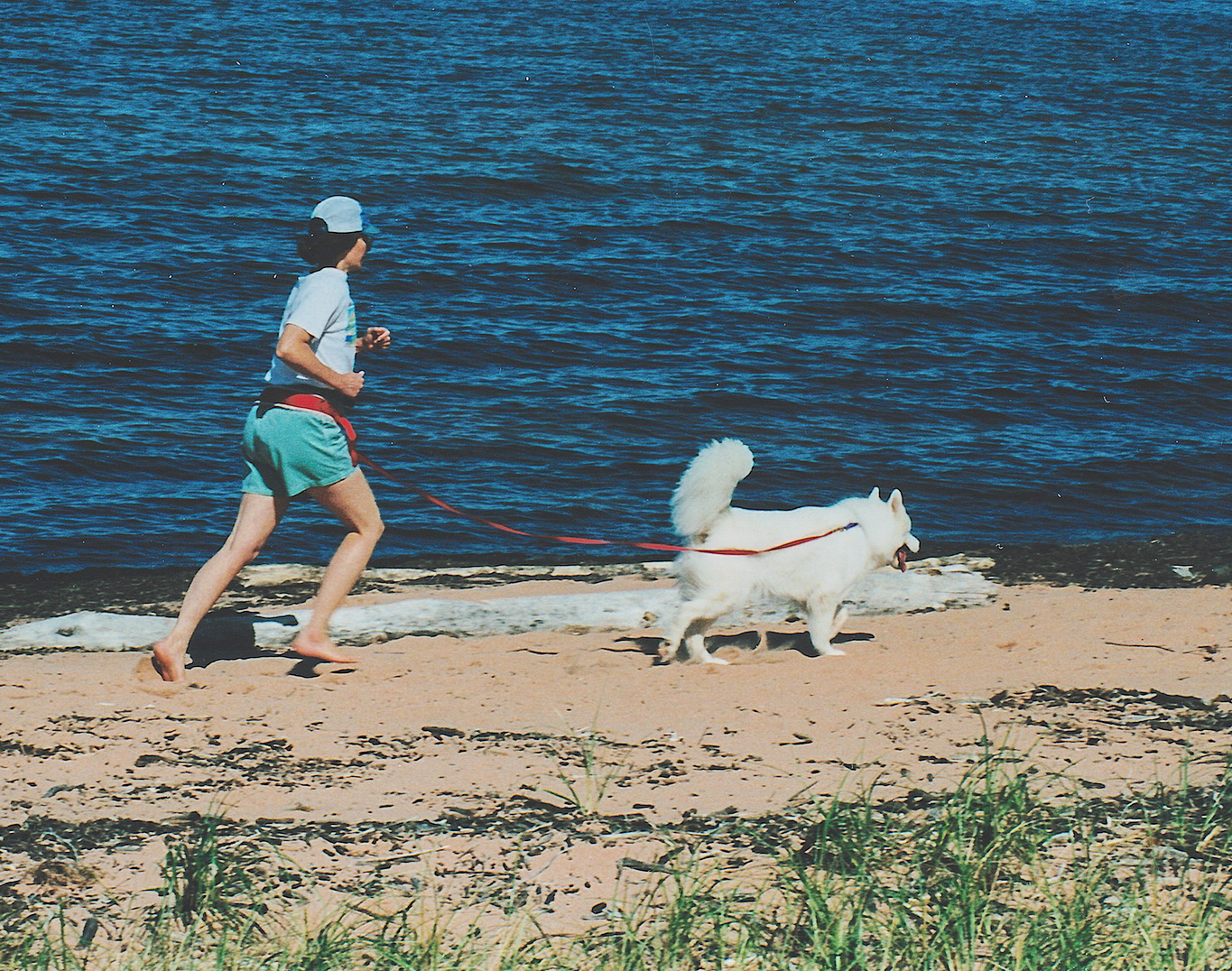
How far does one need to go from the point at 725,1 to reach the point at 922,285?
24048 millimetres

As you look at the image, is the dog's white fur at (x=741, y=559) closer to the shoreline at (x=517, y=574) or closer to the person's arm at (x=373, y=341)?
the person's arm at (x=373, y=341)

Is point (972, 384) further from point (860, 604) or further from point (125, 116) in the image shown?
point (125, 116)

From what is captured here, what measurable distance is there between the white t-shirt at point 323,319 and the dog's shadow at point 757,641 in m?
1.95

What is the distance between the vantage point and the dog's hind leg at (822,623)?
22.1ft

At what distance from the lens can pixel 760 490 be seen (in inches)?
445

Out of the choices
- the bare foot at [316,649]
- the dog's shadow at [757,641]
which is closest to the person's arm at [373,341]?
the bare foot at [316,649]

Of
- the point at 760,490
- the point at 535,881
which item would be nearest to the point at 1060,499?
the point at 760,490

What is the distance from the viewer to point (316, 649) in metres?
6.28

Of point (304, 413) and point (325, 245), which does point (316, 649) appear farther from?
point (325, 245)

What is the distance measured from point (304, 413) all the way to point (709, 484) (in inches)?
66.9

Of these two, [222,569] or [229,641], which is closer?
[222,569]

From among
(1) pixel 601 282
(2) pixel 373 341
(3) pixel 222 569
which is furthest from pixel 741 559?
(1) pixel 601 282

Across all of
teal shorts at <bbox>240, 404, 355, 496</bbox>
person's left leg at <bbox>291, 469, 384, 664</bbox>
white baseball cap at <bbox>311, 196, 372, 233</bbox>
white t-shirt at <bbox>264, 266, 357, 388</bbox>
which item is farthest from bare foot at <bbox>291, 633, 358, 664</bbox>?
white baseball cap at <bbox>311, 196, 372, 233</bbox>

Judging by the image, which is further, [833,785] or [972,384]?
[972,384]
